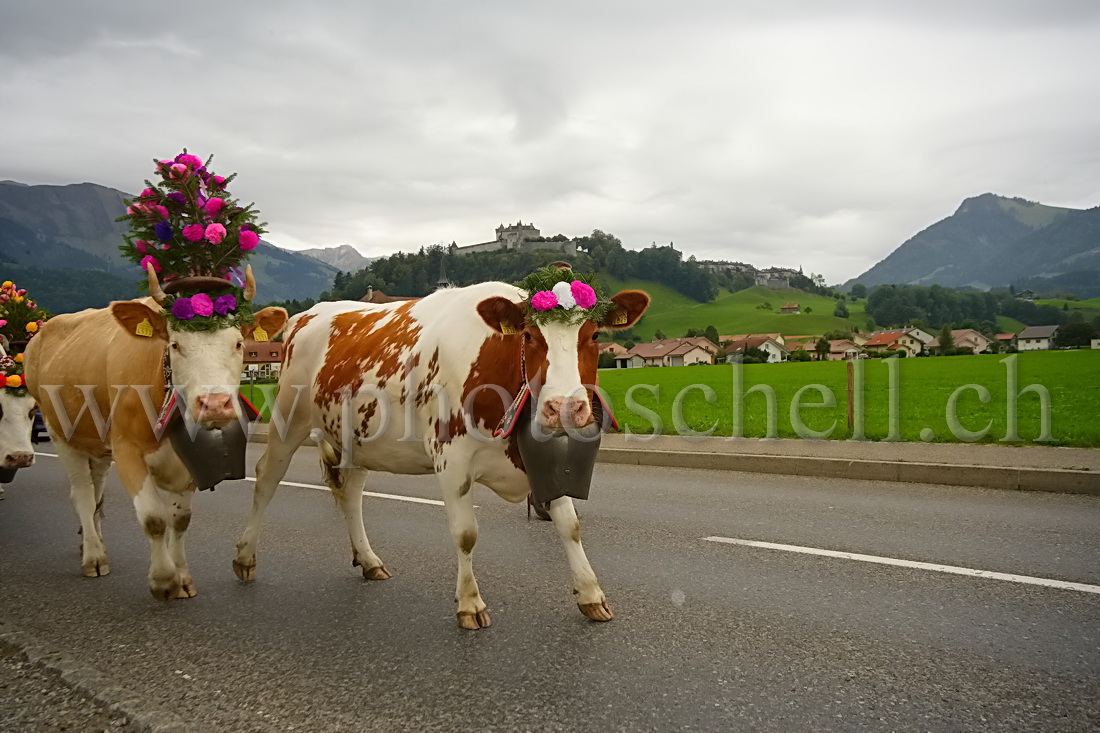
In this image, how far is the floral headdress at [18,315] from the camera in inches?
337

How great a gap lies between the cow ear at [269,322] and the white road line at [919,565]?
398cm

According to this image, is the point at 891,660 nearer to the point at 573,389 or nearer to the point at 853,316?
the point at 573,389

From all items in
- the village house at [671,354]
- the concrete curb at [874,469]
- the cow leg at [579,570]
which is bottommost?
the village house at [671,354]

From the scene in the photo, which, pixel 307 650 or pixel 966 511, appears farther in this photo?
pixel 966 511

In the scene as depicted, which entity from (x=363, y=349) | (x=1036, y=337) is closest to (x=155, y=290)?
(x=363, y=349)

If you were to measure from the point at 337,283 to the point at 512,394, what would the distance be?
150 m

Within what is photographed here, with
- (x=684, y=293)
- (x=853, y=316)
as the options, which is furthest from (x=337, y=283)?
(x=853, y=316)

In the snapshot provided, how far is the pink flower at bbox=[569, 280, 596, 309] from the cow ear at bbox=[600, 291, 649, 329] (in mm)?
271

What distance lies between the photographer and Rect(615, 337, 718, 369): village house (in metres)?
126

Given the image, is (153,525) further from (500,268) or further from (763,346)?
(500,268)

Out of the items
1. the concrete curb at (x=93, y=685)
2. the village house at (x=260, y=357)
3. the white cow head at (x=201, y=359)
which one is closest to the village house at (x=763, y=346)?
the village house at (x=260, y=357)

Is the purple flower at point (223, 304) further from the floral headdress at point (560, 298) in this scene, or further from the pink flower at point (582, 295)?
the pink flower at point (582, 295)

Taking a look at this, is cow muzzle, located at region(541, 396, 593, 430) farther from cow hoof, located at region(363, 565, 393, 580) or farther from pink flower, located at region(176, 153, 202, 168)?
pink flower, located at region(176, 153, 202, 168)

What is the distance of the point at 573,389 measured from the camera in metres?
4.03
